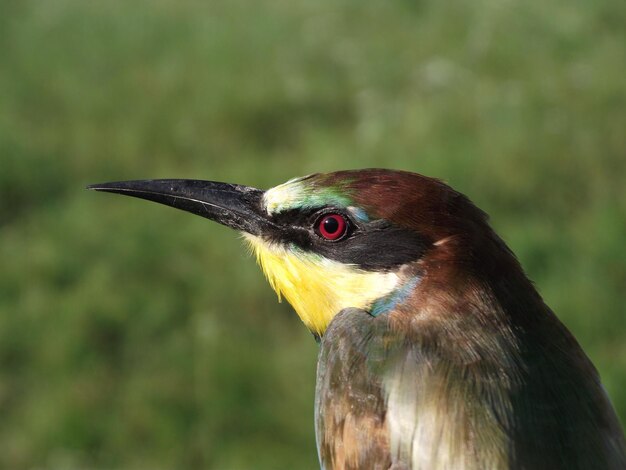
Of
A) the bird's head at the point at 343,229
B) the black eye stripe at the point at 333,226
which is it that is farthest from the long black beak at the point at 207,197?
the black eye stripe at the point at 333,226

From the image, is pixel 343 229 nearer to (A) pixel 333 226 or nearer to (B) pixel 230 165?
(A) pixel 333 226

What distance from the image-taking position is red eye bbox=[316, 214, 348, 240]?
2.33m

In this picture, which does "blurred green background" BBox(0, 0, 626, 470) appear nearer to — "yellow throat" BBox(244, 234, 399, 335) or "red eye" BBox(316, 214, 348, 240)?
"yellow throat" BBox(244, 234, 399, 335)

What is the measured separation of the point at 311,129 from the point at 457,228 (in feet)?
13.4

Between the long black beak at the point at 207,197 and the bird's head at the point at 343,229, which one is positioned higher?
the long black beak at the point at 207,197

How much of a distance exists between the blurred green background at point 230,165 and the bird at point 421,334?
6.78 feet

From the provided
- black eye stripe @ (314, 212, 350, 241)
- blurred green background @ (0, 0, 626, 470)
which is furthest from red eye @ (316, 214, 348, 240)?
blurred green background @ (0, 0, 626, 470)

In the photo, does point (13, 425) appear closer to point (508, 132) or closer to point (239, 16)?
point (508, 132)

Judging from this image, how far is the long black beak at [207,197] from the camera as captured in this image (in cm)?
249

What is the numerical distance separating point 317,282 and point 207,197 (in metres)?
0.36

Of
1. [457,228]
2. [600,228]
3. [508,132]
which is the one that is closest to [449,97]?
[508,132]

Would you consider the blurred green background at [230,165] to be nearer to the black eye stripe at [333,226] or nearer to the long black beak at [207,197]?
the long black beak at [207,197]

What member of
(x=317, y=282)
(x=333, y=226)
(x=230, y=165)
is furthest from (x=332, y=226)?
(x=230, y=165)

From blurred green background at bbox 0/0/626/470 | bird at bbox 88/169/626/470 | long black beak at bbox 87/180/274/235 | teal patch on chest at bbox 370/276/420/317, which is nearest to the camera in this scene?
bird at bbox 88/169/626/470
